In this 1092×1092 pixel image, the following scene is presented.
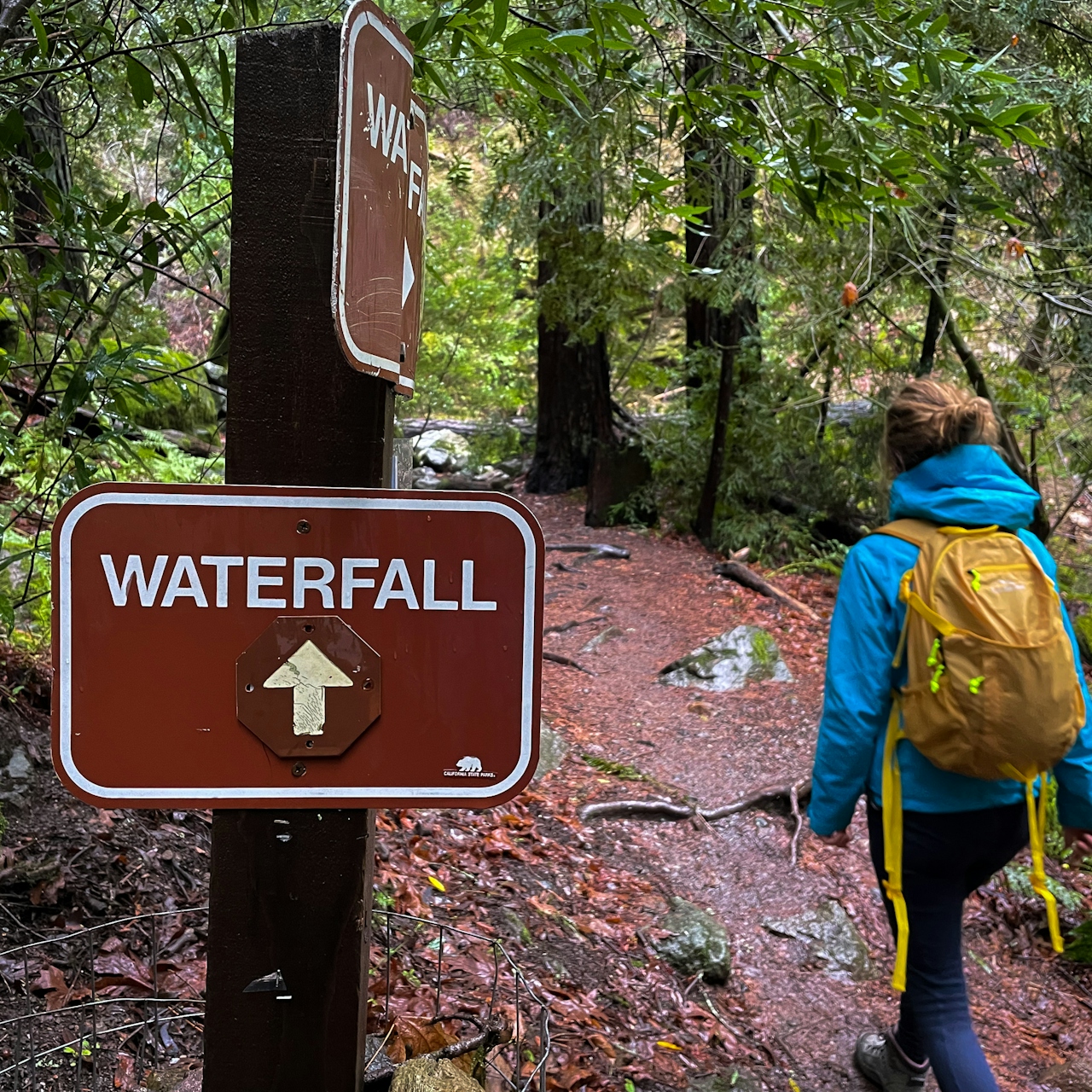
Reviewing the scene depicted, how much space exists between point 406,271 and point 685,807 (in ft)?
16.9

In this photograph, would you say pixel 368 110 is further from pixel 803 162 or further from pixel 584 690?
pixel 584 690

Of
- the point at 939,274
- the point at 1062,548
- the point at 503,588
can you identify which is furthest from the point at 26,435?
the point at 1062,548

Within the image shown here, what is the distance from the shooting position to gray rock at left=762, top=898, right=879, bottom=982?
461 cm

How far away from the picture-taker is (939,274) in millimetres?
8969

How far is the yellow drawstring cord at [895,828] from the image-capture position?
279cm

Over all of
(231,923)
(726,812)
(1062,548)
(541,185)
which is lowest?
(726,812)

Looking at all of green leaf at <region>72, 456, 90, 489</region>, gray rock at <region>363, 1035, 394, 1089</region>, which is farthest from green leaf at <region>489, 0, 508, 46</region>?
gray rock at <region>363, 1035, 394, 1089</region>

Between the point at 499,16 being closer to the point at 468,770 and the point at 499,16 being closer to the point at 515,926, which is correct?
the point at 468,770

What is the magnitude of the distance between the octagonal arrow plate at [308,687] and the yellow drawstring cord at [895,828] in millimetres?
1918

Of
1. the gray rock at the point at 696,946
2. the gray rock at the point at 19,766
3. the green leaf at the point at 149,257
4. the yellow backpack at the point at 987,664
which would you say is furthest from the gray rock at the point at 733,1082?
the green leaf at the point at 149,257

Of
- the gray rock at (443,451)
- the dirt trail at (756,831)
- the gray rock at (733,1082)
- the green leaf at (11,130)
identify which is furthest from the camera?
the gray rock at (443,451)

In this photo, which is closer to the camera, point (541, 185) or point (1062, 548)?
point (541, 185)

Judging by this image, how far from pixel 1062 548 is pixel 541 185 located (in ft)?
29.0

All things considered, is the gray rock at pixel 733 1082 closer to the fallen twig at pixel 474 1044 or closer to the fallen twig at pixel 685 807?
the fallen twig at pixel 474 1044
